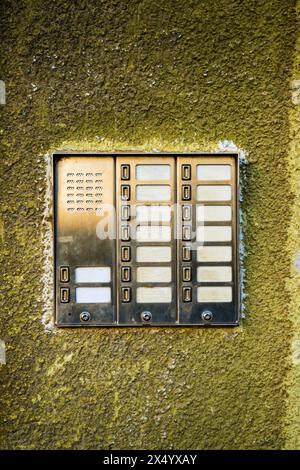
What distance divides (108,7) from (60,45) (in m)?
0.19

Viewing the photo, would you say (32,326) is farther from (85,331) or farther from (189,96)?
(189,96)

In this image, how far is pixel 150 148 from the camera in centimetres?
125

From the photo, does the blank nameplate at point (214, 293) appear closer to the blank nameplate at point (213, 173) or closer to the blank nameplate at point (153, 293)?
the blank nameplate at point (153, 293)

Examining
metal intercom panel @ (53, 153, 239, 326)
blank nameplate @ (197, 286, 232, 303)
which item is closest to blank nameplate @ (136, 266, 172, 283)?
metal intercom panel @ (53, 153, 239, 326)

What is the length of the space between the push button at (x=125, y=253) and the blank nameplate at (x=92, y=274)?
0.06 metres

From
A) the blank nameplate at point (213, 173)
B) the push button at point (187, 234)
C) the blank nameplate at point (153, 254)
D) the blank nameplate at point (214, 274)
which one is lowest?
the blank nameplate at point (214, 274)

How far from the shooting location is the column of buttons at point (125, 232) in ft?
4.03

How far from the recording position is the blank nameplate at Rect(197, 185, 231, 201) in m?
1.23

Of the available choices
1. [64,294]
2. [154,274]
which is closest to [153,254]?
[154,274]

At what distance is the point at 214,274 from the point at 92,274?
37 cm

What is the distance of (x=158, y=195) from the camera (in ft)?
4.05

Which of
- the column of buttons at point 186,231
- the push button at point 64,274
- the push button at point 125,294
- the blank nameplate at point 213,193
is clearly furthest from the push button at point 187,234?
the push button at point 64,274
